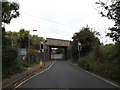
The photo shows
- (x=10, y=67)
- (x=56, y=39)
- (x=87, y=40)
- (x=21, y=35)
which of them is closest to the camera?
(x=10, y=67)

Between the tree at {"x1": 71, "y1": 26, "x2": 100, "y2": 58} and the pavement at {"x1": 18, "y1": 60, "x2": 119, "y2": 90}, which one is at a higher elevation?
the tree at {"x1": 71, "y1": 26, "x2": 100, "y2": 58}

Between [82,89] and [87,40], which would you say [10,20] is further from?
[87,40]

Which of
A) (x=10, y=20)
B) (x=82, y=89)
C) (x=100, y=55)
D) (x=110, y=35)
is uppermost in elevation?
(x=10, y=20)

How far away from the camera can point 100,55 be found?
81.0 ft

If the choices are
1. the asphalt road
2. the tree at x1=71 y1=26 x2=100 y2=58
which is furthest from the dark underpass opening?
the asphalt road

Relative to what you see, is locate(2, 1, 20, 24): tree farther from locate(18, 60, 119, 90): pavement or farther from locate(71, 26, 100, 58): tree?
locate(71, 26, 100, 58): tree

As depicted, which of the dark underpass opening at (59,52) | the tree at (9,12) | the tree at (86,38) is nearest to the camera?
the tree at (9,12)

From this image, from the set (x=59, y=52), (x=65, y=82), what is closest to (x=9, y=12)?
(x=65, y=82)

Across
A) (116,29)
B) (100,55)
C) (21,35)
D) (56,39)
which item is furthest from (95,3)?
(56,39)

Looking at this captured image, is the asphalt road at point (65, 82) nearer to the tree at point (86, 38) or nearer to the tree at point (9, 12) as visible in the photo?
the tree at point (9, 12)

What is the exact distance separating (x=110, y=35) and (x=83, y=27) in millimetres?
27557

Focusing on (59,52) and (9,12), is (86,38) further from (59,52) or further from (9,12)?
(59,52)

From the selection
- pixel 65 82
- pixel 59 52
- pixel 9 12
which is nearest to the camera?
pixel 65 82

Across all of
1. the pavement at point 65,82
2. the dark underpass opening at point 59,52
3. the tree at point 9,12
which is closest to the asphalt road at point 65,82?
the pavement at point 65,82
